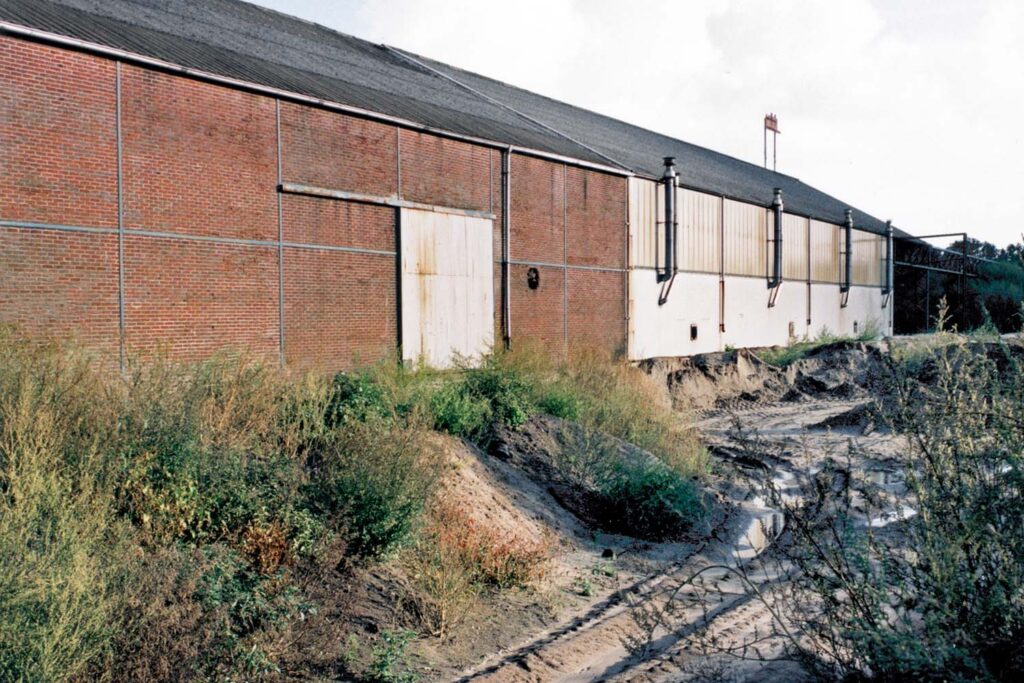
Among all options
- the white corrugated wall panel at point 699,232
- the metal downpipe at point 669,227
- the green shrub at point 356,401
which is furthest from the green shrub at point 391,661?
the white corrugated wall panel at point 699,232

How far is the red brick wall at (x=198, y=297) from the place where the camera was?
14219 millimetres

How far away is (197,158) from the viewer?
15.1 metres

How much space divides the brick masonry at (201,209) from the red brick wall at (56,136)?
18mm

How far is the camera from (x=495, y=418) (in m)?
12.9

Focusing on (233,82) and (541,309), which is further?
(541,309)

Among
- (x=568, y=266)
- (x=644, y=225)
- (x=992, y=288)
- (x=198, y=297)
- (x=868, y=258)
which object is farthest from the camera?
(x=992, y=288)

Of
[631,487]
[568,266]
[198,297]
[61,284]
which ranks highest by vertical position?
[568,266]

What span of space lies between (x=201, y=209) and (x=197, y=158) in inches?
32.9

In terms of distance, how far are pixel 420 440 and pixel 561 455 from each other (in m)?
4.06

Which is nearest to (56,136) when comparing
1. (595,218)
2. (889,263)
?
(595,218)

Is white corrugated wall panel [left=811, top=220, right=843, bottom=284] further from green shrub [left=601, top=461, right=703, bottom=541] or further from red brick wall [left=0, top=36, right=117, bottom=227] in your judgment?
red brick wall [left=0, top=36, right=117, bottom=227]

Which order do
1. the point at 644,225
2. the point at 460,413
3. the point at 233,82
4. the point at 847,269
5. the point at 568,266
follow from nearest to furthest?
the point at 460,413
the point at 233,82
the point at 568,266
the point at 644,225
the point at 847,269

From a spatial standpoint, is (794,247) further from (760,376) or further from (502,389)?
(502,389)

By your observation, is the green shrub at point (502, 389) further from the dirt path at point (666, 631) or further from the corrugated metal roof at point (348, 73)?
the corrugated metal roof at point (348, 73)
